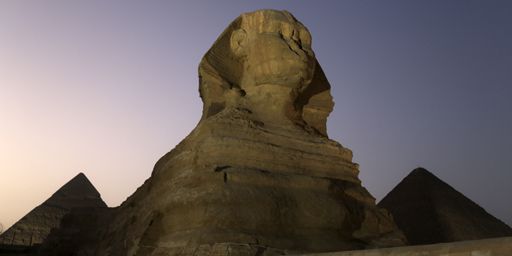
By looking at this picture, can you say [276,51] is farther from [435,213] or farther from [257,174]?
[435,213]

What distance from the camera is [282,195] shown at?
586 cm

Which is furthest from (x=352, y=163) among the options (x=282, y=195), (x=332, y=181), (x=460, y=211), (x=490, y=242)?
(x=460, y=211)

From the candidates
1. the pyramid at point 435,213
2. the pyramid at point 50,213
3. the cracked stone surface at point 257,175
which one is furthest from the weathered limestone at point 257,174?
the pyramid at point 50,213

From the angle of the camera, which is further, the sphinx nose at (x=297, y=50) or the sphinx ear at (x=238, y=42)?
the sphinx ear at (x=238, y=42)

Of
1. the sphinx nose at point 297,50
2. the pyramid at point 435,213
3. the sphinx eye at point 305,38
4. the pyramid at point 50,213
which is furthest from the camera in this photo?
the pyramid at point 50,213

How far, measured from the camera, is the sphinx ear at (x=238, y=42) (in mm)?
8156

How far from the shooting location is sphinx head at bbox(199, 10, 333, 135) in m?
7.42

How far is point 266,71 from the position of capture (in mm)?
7512

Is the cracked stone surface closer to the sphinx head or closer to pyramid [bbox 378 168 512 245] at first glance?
the sphinx head

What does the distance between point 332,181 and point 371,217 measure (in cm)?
78

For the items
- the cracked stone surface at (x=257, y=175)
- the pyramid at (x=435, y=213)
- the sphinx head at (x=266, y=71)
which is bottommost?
the pyramid at (x=435, y=213)

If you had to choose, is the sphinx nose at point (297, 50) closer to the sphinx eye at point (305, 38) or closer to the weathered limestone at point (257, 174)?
the weathered limestone at point (257, 174)

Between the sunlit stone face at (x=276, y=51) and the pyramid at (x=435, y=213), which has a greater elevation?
the sunlit stone face at (x=276, y=51)

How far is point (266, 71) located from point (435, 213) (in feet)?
36.6
